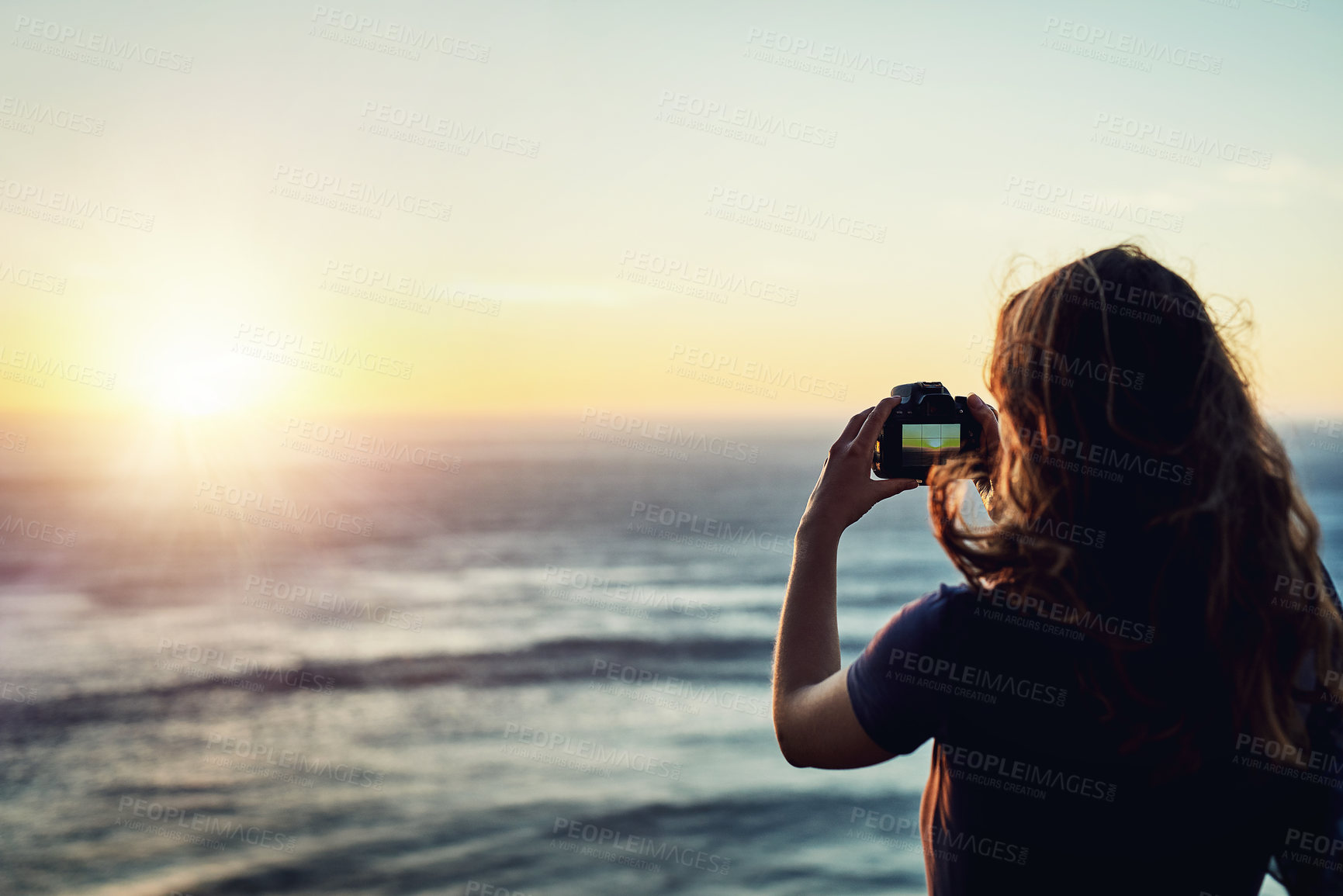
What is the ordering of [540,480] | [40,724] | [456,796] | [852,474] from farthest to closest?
[540,480], [40,724], [456,796], [852,474]

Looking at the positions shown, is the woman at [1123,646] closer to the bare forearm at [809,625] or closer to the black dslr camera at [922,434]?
the bare forearm at [809,625]

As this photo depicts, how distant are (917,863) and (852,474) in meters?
15.5

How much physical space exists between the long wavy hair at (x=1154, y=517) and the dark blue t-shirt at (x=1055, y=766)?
28 mm

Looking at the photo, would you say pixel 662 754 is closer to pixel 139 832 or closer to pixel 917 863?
pixel 917 863

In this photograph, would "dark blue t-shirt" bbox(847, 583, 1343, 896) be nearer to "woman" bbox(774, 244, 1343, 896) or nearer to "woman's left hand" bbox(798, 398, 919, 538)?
"woman" bbox(774, 244, 1343, 896)

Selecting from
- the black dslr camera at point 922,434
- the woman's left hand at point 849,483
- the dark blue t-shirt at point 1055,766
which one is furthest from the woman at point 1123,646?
the black dslr camera at point 922,434

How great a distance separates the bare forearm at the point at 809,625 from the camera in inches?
53.4

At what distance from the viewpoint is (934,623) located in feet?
3.79

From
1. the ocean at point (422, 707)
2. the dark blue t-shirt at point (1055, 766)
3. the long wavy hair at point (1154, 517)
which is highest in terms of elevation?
the long wavy hair at point (1154, 517)

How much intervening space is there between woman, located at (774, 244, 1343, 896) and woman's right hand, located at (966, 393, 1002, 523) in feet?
0.99

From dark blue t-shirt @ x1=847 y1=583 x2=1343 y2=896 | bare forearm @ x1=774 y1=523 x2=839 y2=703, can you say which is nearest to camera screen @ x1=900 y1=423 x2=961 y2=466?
bare forearm @ x1=774 y1=523 x2=839 y2=703

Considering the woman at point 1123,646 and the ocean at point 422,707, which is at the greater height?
the woman at point 1123,646

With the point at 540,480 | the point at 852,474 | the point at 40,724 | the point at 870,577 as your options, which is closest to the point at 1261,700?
the point at 852,474

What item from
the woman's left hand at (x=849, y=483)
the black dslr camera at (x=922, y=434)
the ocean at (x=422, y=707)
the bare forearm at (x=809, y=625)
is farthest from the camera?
the ocean at (x=422, y=707)
